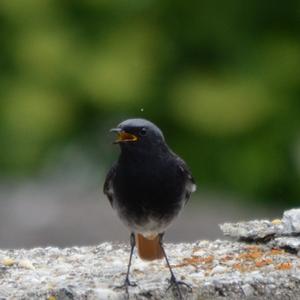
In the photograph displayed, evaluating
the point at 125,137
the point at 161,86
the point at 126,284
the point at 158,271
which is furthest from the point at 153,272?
the point at 161,86

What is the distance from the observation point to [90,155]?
11531mm

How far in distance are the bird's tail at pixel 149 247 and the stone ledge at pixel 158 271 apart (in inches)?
2.0

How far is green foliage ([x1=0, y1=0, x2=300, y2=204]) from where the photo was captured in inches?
430

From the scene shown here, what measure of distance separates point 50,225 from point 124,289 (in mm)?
3314

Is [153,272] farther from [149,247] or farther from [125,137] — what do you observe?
[125,137]

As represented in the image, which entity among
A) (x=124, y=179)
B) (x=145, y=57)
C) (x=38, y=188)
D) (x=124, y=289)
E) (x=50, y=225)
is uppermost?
(x=145, y=57)

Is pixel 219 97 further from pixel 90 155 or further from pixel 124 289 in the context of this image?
pixel 124 289

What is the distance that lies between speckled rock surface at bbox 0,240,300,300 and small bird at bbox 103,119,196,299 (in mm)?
108

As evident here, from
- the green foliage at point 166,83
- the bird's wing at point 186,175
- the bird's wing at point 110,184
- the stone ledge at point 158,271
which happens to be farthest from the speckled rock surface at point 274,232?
the green foliage at point 166,83

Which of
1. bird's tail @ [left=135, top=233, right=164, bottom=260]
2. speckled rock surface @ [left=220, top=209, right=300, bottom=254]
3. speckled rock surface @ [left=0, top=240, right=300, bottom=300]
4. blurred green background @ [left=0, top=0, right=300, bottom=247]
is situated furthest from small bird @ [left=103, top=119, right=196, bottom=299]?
blurred green background @ [left=0, top=0, right=300, bottom=247]

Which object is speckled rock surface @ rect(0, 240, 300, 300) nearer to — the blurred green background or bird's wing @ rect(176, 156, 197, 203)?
bird's wing @ rect(176, 156, 197, 203)

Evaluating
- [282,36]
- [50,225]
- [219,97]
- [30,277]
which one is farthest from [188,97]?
[30,277]

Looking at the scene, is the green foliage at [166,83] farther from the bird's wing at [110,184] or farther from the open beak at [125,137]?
the open beak at [125,137]

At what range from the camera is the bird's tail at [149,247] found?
675 cm
